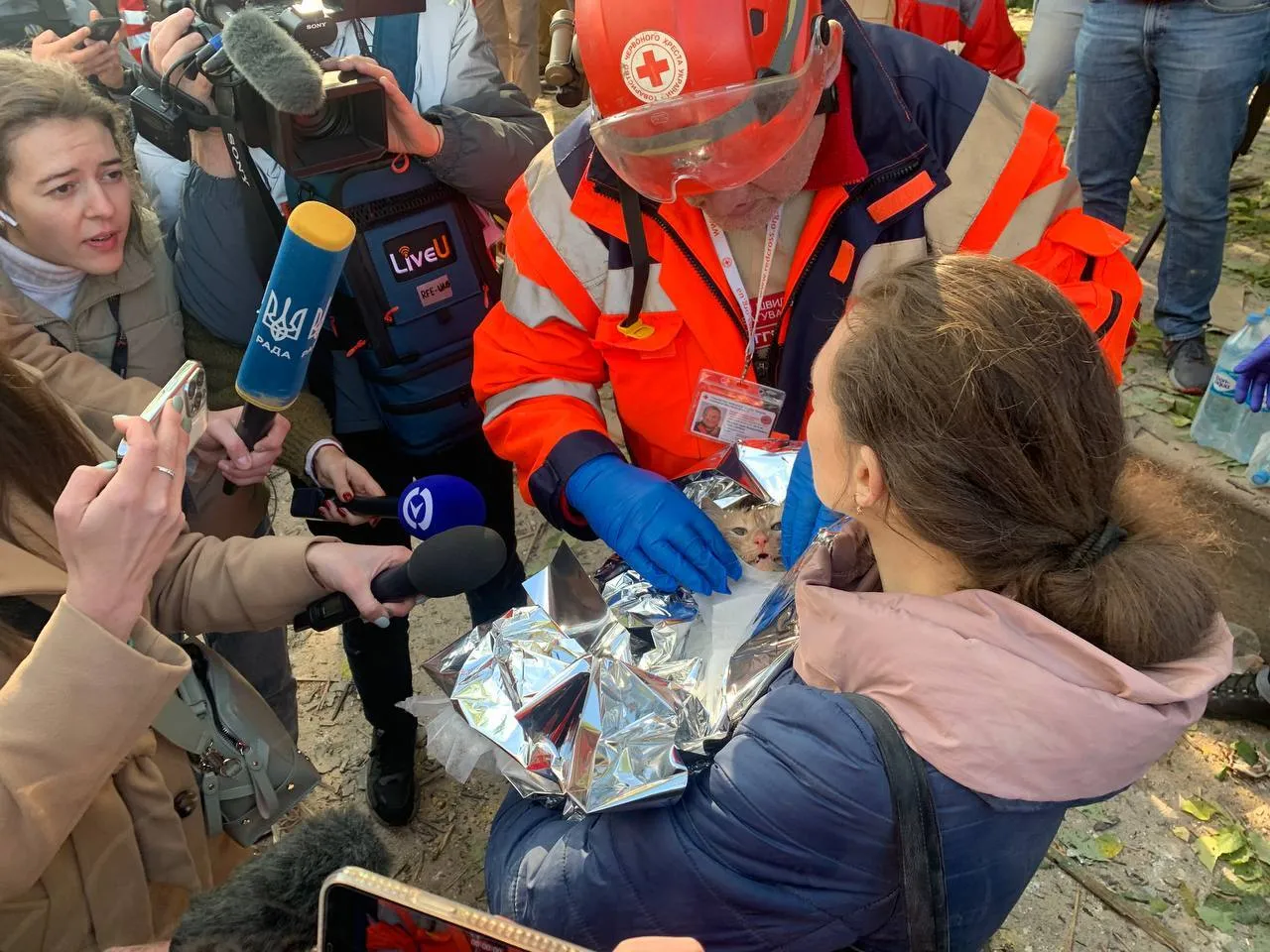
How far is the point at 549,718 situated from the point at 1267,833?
2486mm

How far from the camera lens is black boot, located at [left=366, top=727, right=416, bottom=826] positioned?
304cm

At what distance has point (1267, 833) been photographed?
281cm

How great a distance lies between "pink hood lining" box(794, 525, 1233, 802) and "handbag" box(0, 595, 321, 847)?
1.34m

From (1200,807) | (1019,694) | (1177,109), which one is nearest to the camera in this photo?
(1019,694)

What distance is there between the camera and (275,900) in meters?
1.10

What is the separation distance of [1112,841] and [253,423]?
2755mm

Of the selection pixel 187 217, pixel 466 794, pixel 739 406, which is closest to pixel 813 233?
pixel 739 406

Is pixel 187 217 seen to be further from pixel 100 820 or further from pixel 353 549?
pixel 100 820

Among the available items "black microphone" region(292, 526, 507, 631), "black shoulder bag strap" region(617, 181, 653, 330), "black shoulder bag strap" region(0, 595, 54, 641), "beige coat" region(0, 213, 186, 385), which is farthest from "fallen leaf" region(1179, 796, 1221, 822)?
"beige coat" region(0, 213, 186, 385)

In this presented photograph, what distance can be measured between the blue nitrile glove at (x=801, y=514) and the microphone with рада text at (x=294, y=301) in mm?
1016

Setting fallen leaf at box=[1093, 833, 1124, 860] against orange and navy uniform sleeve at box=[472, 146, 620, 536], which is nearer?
orange and navy uniform sleeve at box=[472, 146, 620, 536]

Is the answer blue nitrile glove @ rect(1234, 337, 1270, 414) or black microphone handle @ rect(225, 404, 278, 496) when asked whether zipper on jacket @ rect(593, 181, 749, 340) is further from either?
blue nitrile glove @ rect(1234, 337, 1270, 414)

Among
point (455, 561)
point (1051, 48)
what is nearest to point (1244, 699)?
point (455, 561)

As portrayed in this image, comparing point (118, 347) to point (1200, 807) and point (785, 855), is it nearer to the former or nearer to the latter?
point (785, 855)
